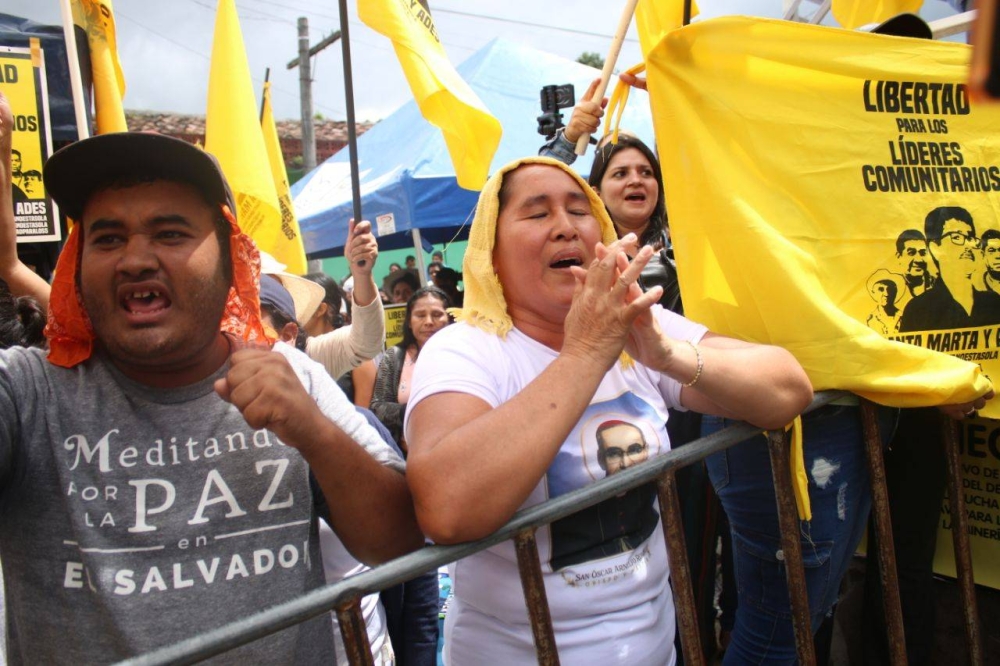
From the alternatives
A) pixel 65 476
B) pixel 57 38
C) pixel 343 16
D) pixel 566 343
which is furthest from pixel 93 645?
pixel 57 38

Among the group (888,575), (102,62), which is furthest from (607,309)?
(102,62)

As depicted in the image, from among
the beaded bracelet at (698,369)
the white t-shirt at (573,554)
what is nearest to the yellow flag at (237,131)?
the white t-shirt at (573,554)

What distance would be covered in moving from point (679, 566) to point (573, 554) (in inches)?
9.8

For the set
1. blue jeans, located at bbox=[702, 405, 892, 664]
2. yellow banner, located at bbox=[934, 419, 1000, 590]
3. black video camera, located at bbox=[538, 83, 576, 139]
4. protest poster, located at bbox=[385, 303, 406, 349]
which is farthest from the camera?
protest poster, located at bbox=[385, 303, 406, 349]

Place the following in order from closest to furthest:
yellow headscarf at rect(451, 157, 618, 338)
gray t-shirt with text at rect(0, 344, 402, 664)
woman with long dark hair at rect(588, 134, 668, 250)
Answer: gray t-shirt with text at rect(0, 344, 402, 664)
yellow headscarf at rect(451, 157, 618, 338)
woman with long dark hair at rect(588, 134, 668, 250)

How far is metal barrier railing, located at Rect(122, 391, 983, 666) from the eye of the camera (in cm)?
115

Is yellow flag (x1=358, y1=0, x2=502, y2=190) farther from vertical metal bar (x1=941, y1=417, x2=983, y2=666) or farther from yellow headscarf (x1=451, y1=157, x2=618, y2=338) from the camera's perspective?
vertical metal bar (x1=941, y1=417, x2=983, y2=666)

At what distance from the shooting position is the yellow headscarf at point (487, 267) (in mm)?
1724

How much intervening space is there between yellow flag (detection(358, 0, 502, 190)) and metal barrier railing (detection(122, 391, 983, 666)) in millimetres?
1828

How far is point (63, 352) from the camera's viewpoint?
1.40 metres

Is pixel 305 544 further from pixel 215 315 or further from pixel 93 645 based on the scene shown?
pixel 215 315

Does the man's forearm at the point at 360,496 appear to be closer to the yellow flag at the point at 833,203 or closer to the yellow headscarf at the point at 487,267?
the yellow headscarf at the point at 487,267

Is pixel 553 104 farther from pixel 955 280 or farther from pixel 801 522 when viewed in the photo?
pixel 801 522

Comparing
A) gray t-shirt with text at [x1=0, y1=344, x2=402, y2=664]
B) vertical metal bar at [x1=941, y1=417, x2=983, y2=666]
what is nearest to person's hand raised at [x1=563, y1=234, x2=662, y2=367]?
gray t-shirt with text at [x1=0, y1=344, x2=402, y2=664]
